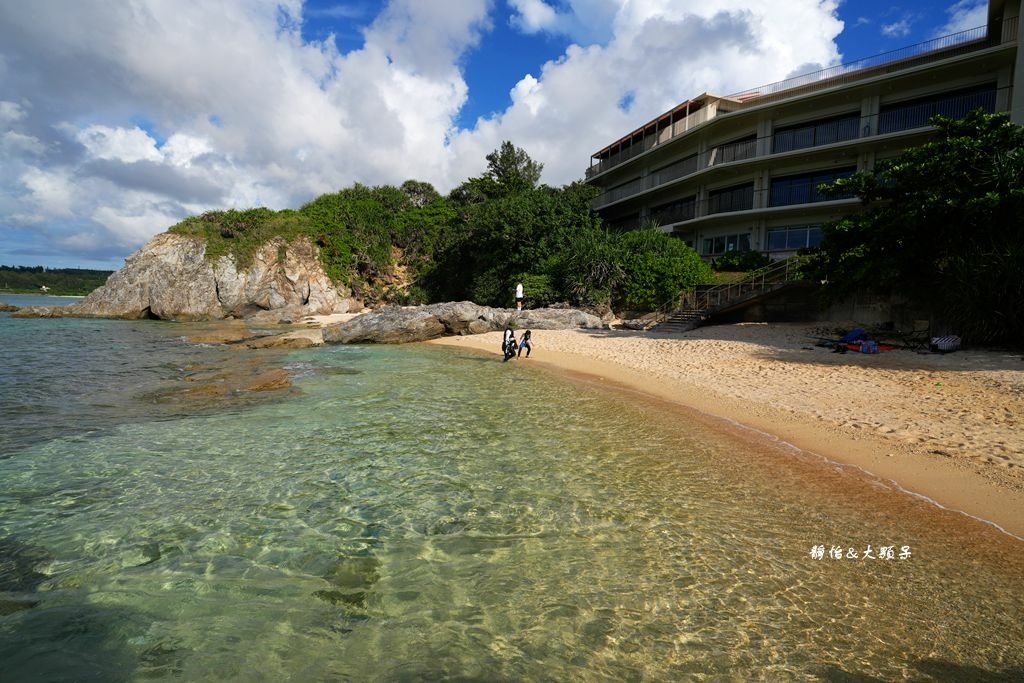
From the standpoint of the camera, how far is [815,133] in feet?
98.7

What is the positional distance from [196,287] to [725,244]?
141 feet

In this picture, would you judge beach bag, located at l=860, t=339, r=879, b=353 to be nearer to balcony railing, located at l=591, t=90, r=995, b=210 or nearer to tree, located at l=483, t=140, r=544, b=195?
balcony railing, located at l=591, t=90, r=995, b=210

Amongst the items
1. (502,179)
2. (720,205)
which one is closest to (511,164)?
(502,179)

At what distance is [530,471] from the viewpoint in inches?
278

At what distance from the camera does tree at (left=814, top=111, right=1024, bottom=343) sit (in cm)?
1295

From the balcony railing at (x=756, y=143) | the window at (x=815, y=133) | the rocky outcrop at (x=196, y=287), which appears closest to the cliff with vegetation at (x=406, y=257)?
the rocky outcrop at (x=196, y=287)

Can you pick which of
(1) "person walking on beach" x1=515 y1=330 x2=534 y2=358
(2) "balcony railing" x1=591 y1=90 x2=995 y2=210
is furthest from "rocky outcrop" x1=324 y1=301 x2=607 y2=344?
(2) "balcony railing" x1=591 y1=90 x2=995 y2=210

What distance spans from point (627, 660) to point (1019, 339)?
51.9 ft

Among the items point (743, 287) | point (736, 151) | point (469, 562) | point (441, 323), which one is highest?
point (736, 151)

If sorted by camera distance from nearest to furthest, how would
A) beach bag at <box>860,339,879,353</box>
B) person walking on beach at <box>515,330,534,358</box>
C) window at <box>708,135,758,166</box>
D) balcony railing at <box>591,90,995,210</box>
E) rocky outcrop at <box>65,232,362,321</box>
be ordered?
beach bag at <box>860,339,879,353</box>, person walking on beach at <box>515,330,534,358</box>, balcony railing at <box>591,90,995,210</box>, window at <box>708,135,758,166</box>, rocky outcrop at <box>65,232,362,321</box>

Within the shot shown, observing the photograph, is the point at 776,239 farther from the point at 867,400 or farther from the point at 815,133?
the point at 867,400

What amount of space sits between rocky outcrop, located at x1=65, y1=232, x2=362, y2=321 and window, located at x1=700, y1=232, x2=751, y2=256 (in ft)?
106

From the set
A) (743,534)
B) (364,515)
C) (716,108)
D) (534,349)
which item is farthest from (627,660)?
(716,108)

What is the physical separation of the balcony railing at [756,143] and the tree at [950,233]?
10275 mm
